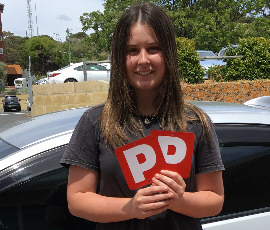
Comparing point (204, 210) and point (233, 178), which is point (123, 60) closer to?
point (204, 210)

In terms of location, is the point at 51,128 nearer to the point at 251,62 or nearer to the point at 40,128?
the point at 40,128

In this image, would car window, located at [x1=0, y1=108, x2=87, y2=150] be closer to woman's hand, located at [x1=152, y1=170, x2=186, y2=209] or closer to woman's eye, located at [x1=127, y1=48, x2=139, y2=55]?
woman's eye, located at [x1=127, y1=48, x2=139, y2=55]

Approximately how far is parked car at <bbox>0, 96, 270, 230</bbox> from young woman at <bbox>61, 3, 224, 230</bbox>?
42 cm

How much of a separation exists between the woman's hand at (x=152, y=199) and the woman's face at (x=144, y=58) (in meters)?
0.37

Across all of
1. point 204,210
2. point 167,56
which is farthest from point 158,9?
point 204,210

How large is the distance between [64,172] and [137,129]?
1.79 feet

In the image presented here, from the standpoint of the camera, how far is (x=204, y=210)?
1.28 metres

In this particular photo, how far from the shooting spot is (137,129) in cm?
131

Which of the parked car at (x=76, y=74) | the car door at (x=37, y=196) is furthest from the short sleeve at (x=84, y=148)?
the parked car at (x=76, y=74)

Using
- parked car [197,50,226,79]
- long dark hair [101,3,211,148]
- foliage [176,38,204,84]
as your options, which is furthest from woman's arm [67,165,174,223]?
parked car [197,50,226,79]

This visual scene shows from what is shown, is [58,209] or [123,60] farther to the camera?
[58,209]

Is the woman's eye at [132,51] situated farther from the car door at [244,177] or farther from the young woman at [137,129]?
the car door at [244,177]

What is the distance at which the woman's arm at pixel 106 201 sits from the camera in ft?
3.65

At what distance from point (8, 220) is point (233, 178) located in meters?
1.07
